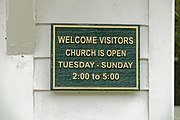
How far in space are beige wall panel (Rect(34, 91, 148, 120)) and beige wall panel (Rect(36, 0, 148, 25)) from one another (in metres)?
0.57

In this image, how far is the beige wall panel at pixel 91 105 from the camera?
3090 mm

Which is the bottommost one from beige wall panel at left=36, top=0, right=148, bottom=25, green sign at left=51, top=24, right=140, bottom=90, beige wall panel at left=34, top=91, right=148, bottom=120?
beige wall panel at left=34, top=91, right=148, bottom=120

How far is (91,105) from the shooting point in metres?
3.12

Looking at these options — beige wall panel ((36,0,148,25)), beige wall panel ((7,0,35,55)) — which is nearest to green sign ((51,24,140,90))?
beige wall panel ((36,0,148,25))

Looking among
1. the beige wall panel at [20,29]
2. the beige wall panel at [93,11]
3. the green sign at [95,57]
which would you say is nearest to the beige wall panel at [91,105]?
the green sign at [95,57]

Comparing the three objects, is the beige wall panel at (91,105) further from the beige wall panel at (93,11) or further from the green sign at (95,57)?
the beige wall panel at (93,11)

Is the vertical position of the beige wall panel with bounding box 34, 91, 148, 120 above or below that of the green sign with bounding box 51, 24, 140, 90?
below

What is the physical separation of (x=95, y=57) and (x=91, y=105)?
37cm

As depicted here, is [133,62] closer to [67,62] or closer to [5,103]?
[67,62]

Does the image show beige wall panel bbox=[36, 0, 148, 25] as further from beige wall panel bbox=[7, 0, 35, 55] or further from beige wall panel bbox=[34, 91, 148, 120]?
beige wall panel bbox=[34, 91, 148, 120]

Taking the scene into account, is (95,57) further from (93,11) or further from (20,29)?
(20,29)

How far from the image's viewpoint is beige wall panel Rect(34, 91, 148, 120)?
10.1 ft

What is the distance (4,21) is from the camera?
3.07 metres

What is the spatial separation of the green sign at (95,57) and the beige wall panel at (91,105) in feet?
0.23
